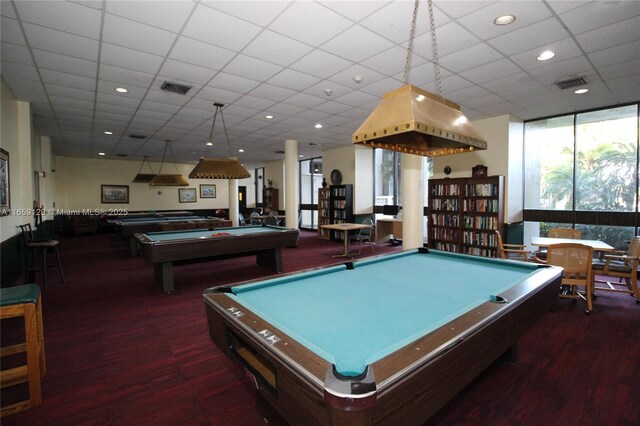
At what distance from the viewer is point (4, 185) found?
13.2 feet

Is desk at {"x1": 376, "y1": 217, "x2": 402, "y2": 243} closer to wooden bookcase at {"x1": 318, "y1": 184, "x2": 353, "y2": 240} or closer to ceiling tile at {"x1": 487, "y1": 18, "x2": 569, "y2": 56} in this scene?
wooden bookcase at {"x1": 318, "y1": 184, "x2": 353, "y2": 240}

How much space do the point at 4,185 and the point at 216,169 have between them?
270cm

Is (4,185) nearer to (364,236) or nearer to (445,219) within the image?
(364,236)

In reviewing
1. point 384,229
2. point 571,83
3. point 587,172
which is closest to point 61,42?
point 571,83

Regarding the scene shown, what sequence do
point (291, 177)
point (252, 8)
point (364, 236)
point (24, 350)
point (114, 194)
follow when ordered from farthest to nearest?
point (114, 194), point (291, 177), point (364, 236), point (252, 8), point (24, 350)

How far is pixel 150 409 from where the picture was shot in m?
2.00

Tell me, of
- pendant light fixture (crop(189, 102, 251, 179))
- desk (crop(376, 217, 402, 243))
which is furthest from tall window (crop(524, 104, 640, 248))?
pendant light fixture (crop(189, 102, 251, 179))

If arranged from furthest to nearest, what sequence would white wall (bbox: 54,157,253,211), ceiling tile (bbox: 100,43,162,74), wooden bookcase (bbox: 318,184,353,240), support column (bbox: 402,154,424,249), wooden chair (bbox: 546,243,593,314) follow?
white wall (bbox: 54,157,253,211)
wooden bookcase (bbox: 318,184,353,240)
support column (bbox: 402,154,424,249)
wooden chair (bbox: 546,243,593,314)
ceiling tile (bbox: 100,43,162,74)

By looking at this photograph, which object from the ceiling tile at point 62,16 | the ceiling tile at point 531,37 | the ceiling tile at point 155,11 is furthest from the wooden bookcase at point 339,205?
the ceiling tile at point 62,16

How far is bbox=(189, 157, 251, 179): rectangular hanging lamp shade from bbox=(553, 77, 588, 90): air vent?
500cm

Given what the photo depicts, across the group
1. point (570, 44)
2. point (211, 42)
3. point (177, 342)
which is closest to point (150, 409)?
point (177, 342)

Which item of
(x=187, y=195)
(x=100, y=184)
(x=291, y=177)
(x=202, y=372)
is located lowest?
(x=202, y=372)

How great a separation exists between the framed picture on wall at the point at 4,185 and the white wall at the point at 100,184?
8243 millimetres

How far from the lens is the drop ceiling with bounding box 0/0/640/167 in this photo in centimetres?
264
